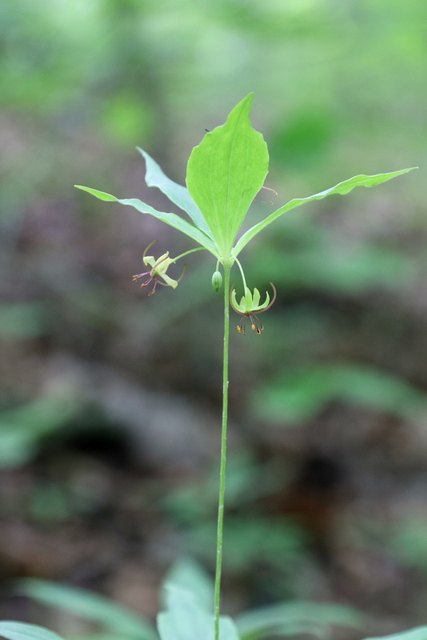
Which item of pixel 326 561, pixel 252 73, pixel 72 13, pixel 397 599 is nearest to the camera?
pixel 397 599

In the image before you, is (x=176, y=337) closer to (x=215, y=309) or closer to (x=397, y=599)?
(x=215, y=309)

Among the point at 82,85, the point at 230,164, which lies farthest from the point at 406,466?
the point at 82,85

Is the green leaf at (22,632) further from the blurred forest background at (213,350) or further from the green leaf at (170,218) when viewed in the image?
the blurred forest background at (213,350)

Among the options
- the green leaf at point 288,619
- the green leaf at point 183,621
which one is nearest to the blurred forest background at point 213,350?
the green leaf at point 288,619

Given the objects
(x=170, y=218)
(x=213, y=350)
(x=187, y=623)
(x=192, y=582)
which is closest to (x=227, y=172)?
(x=170, y=218)

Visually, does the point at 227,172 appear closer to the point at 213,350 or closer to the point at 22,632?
the point at 22,632

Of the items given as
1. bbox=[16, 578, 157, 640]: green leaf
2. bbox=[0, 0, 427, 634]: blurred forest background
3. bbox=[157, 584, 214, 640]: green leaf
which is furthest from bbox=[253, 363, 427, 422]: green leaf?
bbox=[157, 584, 214, 640]: green leaf
